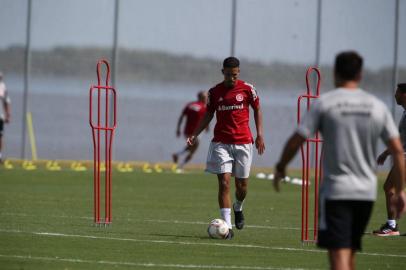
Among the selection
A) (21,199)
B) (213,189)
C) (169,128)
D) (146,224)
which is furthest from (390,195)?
(169,128)

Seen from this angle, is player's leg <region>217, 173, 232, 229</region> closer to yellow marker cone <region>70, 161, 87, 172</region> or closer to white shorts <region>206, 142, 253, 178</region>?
white shorts <region>206, 142, 253, 178</region>

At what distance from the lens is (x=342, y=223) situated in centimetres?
927

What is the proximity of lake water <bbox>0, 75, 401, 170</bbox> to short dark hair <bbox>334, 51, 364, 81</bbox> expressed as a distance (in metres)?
27.6

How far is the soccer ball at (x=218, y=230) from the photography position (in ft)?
50.6

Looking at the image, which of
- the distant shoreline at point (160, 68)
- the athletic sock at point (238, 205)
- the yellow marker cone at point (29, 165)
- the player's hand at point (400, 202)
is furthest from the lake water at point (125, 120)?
the player's hand at point (400, 202)

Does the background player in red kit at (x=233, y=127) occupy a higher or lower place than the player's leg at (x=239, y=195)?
higher

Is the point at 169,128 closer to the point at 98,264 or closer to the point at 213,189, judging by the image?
the point at 213,189

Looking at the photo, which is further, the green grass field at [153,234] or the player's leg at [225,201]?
the player's leg at [225,201]

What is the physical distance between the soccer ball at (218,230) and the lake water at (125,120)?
70.5ft

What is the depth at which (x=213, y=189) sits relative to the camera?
26.9 m

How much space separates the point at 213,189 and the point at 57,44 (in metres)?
12.8

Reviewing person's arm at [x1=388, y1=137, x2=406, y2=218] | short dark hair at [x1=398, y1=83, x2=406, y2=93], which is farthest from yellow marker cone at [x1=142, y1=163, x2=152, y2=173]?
person's arm at [x1=388, y1=137, x2=406, y2=218]

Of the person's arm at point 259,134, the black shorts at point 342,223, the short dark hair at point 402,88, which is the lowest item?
the black shorts at point 342,223

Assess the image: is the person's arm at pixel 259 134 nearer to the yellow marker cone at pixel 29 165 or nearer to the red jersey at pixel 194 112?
the yellow marker cone at pixel 29 165
